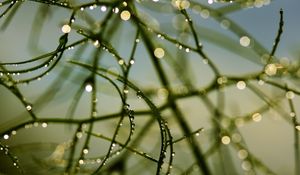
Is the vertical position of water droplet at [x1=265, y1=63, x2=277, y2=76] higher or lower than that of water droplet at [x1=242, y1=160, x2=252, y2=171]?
higher

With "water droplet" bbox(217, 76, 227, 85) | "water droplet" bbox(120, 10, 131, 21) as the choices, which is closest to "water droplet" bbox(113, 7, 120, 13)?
"water droplet" bbox(120, 10, 131, 21)

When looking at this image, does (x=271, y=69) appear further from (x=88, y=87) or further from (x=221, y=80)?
(x=88, y=87)

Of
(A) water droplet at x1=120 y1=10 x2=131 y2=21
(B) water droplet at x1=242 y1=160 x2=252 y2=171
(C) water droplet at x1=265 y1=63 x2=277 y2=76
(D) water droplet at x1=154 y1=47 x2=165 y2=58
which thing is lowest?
(B) water droplet at x1=242 y1=160 x2=252 y2=171

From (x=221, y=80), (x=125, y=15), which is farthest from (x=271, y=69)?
(x=125, y=15)

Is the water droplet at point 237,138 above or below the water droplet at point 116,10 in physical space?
below

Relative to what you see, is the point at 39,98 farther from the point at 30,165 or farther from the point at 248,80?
the point at 248,80

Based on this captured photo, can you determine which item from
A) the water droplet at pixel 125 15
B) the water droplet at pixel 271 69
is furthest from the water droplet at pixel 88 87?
the water droplet at pixel 271 69

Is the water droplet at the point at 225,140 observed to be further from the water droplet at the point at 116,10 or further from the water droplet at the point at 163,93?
the water droplet at the point at 116,10

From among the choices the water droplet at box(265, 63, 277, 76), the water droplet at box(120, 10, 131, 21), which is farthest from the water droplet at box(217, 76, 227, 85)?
the water droplet at box(120, 10, 131, 21)

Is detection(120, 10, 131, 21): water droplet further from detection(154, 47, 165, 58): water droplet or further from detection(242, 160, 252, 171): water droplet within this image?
detection(242, 160, 252, 171): water droplet

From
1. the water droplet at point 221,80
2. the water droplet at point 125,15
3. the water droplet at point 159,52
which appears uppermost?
the water droplet at point 125,15

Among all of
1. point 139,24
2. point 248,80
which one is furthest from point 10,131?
point 248,80
